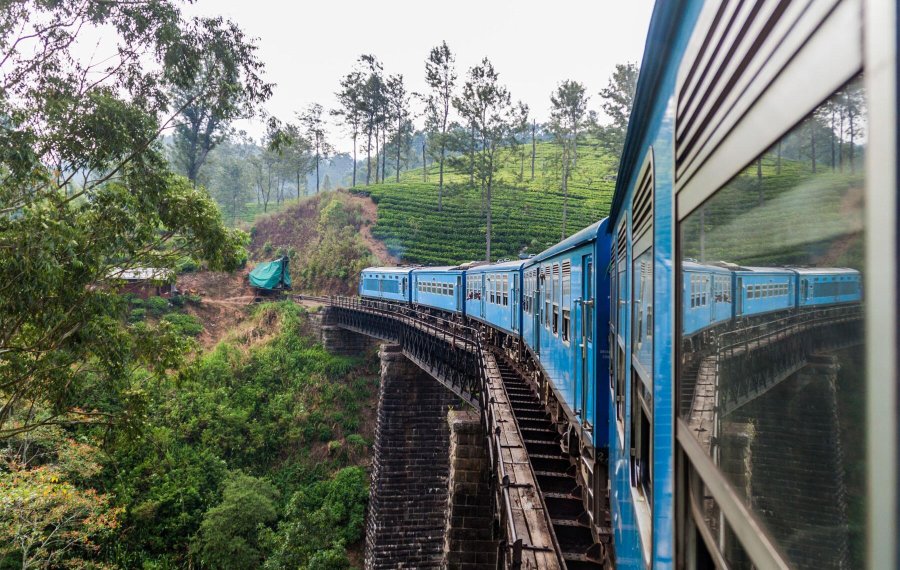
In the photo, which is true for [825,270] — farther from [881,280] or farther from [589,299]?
[589,299]

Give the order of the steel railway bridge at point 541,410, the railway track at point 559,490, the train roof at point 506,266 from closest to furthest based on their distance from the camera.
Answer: the steel railway bridge at point 541,410
the railway track at point 559,490
the train roof at point 506,266

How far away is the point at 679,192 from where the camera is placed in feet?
5.78

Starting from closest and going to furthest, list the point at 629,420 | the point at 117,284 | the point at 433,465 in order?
the point at 629,420 < the point at 117,284 < the point at 433,465

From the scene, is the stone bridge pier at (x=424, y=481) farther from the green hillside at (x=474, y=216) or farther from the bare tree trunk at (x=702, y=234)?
the green hillside at (x=474, y=216)

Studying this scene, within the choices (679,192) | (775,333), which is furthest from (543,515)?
(775,333)

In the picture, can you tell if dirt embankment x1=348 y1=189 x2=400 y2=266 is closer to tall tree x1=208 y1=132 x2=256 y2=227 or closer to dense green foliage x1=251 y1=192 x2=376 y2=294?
dense green foliage x1=251 y1=192 x2=376 y2=294

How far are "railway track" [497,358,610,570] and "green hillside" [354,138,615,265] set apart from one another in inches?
1156

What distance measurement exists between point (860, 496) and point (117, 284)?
1152 centimetres

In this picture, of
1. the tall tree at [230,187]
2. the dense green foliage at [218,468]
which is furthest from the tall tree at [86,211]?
the tall tree at [230,187]

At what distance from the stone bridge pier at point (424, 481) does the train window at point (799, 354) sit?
1117 cm

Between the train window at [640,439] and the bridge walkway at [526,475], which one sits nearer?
the train window at [640,439]

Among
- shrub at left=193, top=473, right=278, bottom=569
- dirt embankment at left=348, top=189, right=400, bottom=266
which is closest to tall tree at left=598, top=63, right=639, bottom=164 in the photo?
dirt embankment at left=348, top=189, right=400, bottom=266

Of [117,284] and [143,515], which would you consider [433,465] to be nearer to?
[143,515]

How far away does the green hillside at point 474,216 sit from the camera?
40.2 meters
